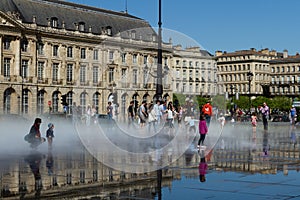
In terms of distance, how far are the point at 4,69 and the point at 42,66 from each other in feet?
19.1

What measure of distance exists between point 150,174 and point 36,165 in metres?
2.75

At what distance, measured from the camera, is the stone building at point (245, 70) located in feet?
431

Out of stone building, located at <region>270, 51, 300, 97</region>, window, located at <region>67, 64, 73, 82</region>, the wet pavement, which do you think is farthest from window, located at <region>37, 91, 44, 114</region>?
stone building, located at <region>270, 51, 300, 97</region>

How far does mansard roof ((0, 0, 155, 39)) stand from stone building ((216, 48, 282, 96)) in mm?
54322

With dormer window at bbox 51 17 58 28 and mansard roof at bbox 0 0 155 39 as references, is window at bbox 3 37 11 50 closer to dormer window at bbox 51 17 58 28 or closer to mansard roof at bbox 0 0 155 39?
mansard roof at bbox 0 0 155 39

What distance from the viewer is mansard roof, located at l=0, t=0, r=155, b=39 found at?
221 ft

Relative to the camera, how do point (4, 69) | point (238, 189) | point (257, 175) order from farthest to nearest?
point (4, 69) → point (257, 175) → point (238, 189)

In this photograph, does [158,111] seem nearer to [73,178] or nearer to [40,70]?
[73,178]

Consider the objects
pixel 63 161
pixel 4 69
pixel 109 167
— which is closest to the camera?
Answer: pixel 109 167

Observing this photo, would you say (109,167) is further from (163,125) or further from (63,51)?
(63,51)

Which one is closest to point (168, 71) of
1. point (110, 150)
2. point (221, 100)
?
point (221, 100)

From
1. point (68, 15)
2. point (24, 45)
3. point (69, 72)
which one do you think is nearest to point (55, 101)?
point (69, 72)

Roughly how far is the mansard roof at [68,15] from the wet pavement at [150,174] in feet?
173

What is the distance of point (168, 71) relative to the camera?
1931cm
